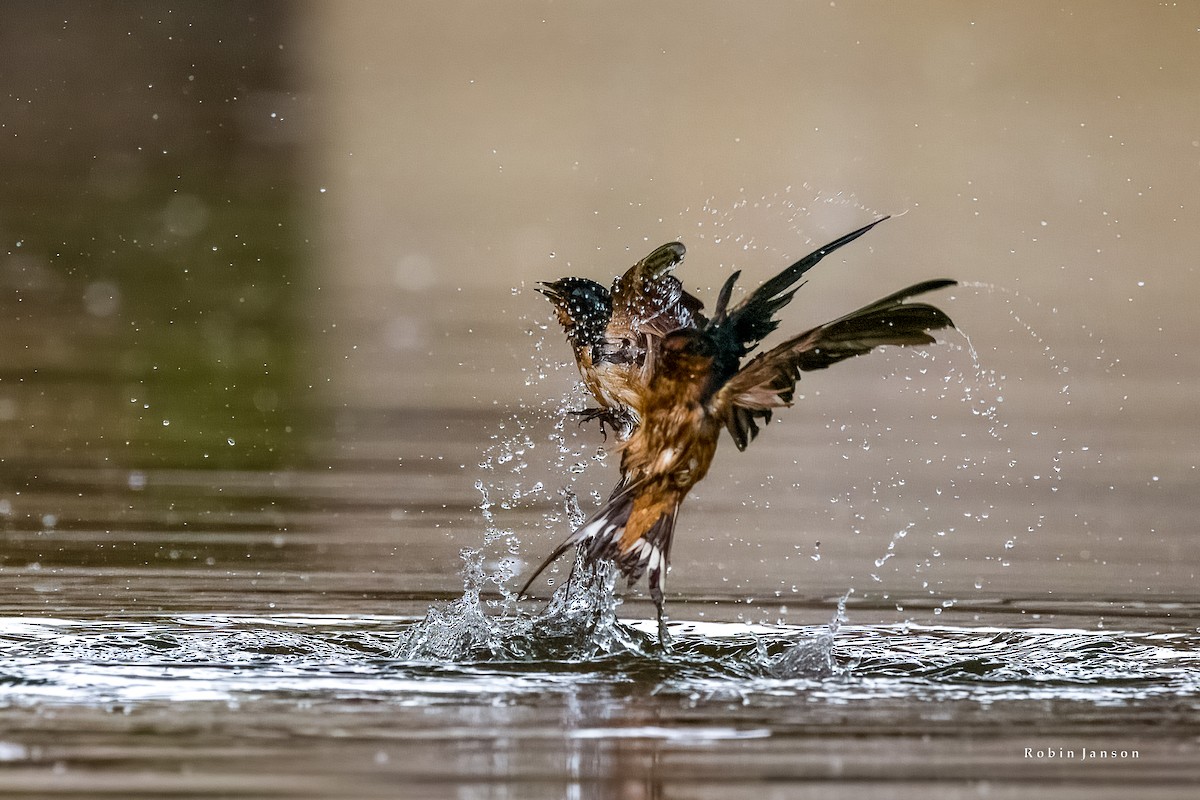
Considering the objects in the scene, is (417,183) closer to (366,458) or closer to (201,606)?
(366,458)

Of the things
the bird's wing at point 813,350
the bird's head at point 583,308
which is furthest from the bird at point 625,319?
the bird's wing at point 813,350

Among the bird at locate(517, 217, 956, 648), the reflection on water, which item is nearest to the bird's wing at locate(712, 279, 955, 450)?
the bird at locate(517, 217, 956, 648)

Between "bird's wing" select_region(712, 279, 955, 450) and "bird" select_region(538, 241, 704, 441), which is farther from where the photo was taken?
"bird" select_region(538, 241, 704, 441)

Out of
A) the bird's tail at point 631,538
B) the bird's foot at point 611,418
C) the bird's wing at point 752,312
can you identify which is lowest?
the bird's tail at point 631,538

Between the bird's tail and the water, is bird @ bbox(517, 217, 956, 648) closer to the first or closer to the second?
the bird's tail

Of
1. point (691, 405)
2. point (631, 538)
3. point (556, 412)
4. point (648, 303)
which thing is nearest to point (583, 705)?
point (631, 538)

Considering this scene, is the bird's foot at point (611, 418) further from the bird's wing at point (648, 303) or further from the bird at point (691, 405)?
the bird's wing at point (648, 303)

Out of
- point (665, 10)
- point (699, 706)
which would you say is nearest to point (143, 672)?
point (699, 706)
